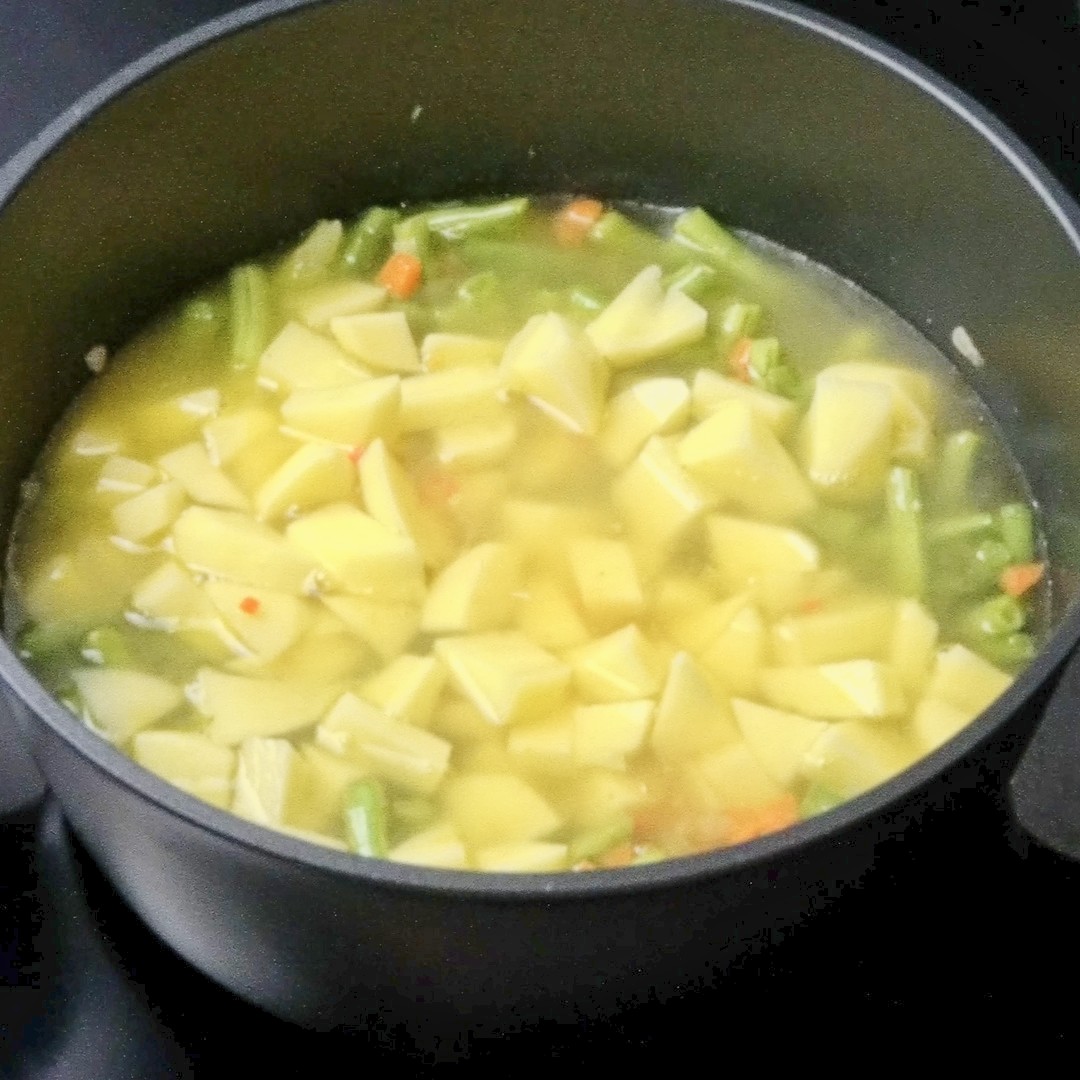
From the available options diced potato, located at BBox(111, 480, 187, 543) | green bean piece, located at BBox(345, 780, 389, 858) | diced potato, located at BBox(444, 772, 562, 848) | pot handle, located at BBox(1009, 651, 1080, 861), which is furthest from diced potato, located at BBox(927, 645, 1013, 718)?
diced potato, located at BBox(111, 480, 187, 543)

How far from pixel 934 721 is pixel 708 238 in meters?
0.62

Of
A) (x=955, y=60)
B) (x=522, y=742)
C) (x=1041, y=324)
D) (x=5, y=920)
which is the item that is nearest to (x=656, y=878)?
(x=522, y=742)

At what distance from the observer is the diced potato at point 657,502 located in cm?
133

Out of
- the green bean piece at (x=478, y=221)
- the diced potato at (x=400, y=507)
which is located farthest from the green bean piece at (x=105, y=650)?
the green bean piece at (x=478, y=221)

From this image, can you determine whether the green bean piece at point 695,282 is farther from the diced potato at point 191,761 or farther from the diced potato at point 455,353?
the diced potato at point 191,761

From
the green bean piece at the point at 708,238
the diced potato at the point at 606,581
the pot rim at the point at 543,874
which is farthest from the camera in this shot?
the green bean piece at the point at 708,238

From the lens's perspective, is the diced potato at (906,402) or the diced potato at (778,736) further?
the diced potato at (906,402)

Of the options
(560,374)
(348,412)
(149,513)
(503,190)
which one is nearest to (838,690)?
(560,374)

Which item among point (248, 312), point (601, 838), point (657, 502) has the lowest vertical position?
point (601, 838)

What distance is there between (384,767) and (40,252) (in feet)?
1.72

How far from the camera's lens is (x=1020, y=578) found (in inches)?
53.2

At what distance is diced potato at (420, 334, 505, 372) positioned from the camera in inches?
57.3

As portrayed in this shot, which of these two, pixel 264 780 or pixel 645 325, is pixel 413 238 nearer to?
pixel 645 325

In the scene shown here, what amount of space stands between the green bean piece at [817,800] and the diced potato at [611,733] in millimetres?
131
